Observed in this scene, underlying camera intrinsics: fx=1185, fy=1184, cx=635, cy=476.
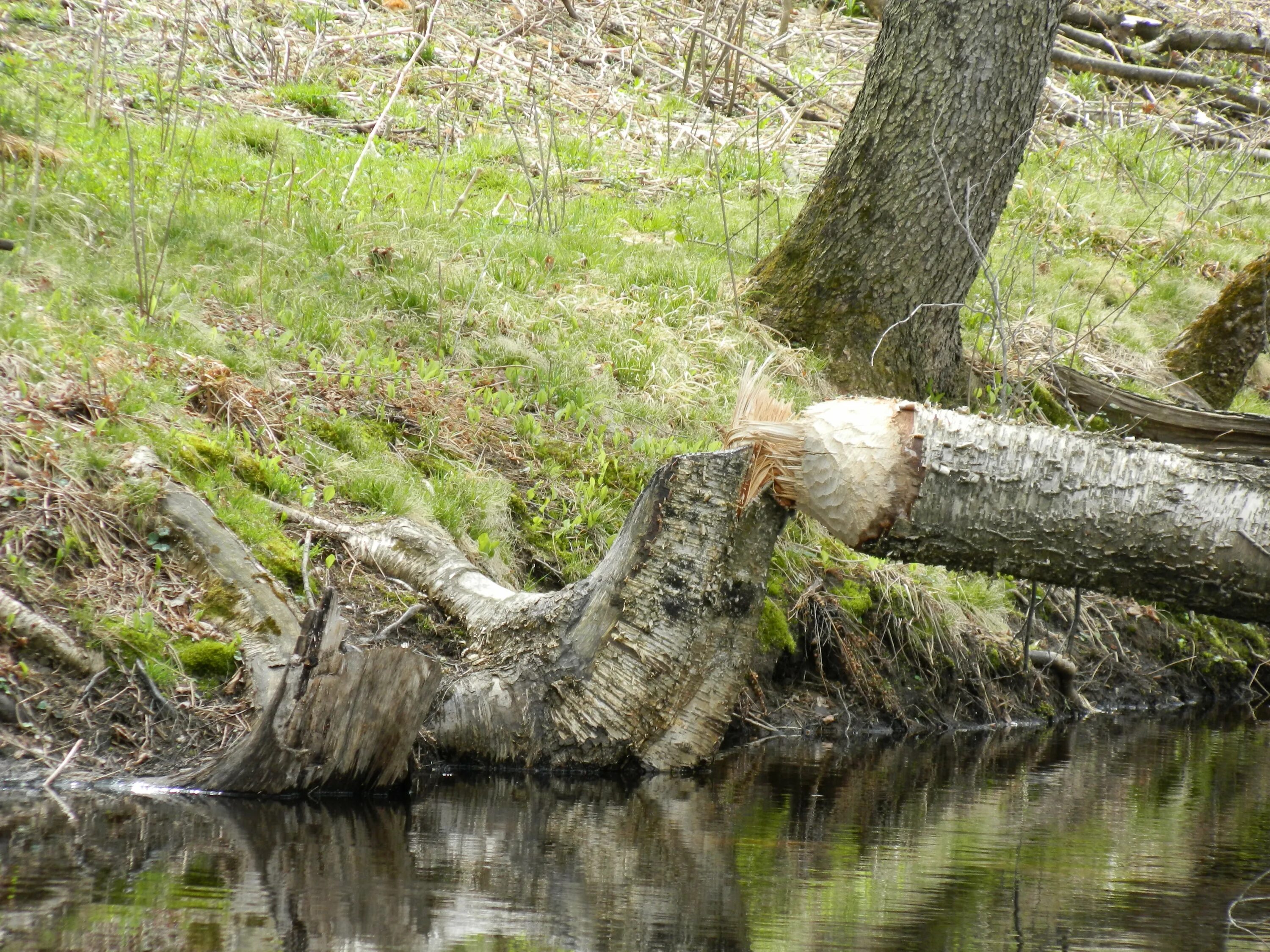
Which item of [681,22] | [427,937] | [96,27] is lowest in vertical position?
[427,937]

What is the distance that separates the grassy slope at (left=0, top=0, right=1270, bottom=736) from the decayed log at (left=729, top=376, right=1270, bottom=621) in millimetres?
1926

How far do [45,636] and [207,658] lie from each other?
1.77 feet

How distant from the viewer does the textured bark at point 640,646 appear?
4.21 metres

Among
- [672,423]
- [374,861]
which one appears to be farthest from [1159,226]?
[374,861]

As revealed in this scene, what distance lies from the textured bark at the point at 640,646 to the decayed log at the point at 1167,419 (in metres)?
2.95

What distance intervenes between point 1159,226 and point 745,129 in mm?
3779

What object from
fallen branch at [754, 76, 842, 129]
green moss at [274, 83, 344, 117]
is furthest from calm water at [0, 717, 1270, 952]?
fallen branch at [754, 76, 842, 129]

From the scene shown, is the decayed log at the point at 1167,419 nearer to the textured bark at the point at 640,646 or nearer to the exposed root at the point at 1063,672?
the exposed root at the point at 1063,672

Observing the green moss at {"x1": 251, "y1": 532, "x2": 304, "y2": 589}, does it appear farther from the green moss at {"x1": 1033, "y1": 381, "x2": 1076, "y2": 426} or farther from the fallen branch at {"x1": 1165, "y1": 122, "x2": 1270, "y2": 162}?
the fallen branch at {"x1": 1165, "y1": 122, "x2": 1270, "y2": 162}

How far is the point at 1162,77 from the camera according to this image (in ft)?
40.0

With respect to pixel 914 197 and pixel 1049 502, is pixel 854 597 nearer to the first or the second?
pixel 1049 502

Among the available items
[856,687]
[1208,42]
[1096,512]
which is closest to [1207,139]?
[1208,42]

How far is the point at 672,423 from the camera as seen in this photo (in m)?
6.55

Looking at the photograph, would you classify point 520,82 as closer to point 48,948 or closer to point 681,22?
point 681,22
